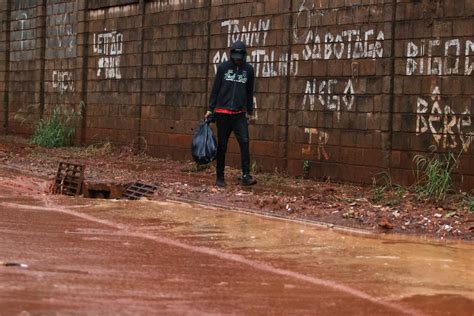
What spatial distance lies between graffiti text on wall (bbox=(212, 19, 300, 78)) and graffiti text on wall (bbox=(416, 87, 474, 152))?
2.33 metres

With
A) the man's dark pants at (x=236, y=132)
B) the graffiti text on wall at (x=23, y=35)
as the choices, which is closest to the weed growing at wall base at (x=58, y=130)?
the graffiti text on wall at (x=23, y=35)

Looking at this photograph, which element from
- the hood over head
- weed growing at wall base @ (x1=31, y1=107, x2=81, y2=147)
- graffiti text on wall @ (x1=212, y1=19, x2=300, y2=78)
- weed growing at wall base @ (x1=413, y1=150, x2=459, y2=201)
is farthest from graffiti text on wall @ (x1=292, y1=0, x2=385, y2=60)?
weed growing at wall base @ (x1=31, y1=107, x2=81, y2=147)

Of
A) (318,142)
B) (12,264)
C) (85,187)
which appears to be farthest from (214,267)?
(318,142)

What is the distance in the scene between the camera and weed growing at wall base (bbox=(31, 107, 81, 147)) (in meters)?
15.5

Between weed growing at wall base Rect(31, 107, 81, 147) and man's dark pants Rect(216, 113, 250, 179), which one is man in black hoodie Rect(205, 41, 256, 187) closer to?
man's dark pants Rect(216, 113, 250, 179)

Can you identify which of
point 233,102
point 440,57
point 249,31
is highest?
point 249,31

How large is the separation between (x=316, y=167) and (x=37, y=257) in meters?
5.66

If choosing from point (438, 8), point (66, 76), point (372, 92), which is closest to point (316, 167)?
point (372, 92)

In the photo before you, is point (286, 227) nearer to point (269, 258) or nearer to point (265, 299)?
point (269, 258)

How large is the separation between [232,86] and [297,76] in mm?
1492

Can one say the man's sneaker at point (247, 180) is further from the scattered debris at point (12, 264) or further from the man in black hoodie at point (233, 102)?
the scattered debris at point (12, 264)

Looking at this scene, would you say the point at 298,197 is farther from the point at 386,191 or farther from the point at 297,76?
the point at 297,76

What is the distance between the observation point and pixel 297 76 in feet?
34.4

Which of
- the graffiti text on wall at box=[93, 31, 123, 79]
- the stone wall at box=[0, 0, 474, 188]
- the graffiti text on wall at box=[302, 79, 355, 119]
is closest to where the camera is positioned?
the stone wall at box=[0, 0, 474, 188]
